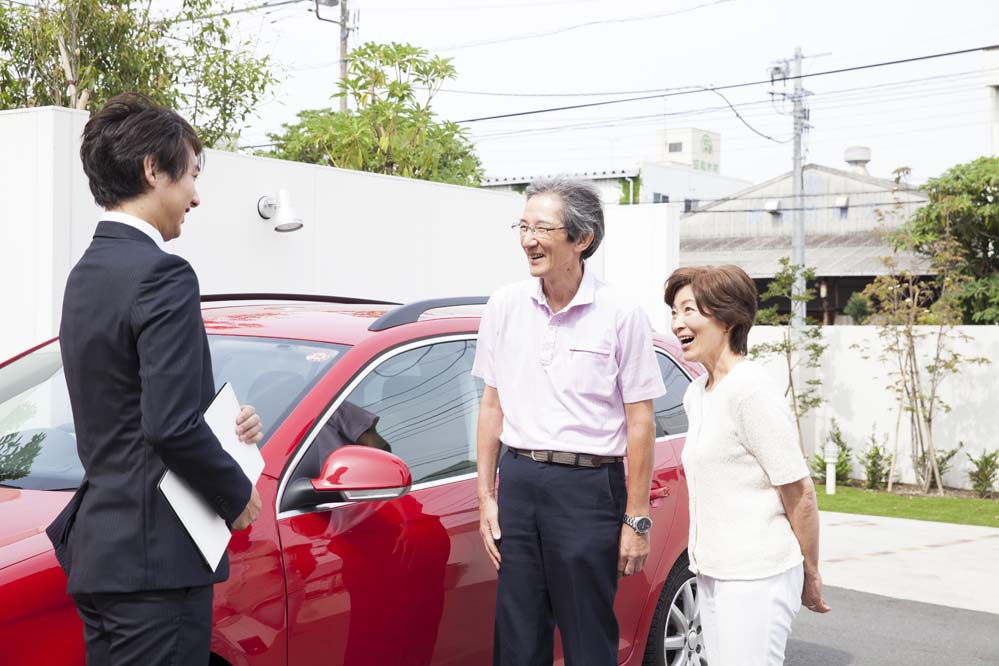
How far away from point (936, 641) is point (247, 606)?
16.0 ft

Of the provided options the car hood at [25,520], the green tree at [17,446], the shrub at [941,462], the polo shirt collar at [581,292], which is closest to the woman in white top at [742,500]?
the polo shirt collar at [581,292]

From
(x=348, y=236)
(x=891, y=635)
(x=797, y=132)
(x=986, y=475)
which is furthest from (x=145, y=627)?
A: (x=797, y=132)

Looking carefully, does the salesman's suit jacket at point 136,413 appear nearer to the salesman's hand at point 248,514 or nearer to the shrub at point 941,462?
the salesman's hand at point 248,514

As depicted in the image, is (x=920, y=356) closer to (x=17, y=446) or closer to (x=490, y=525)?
(x=490, y=525)

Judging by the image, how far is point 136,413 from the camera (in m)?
2.47

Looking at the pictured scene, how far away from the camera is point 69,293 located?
8.43ft

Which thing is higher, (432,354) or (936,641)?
(432,354)

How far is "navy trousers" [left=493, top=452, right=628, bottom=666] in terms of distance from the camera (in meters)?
3.62

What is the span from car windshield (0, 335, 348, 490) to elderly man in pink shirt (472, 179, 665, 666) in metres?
0.63

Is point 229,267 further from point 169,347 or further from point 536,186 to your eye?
point 169,347

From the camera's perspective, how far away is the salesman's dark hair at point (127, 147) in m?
2.54

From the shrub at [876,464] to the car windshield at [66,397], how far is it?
12.4m

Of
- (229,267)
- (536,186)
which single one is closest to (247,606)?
(536,186)

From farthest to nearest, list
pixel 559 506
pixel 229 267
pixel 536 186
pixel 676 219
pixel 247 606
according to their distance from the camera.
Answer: pixel 676 219 → pixel 229 267 → pixel 536 186 → pixel 559 506 → pixel 247 606
